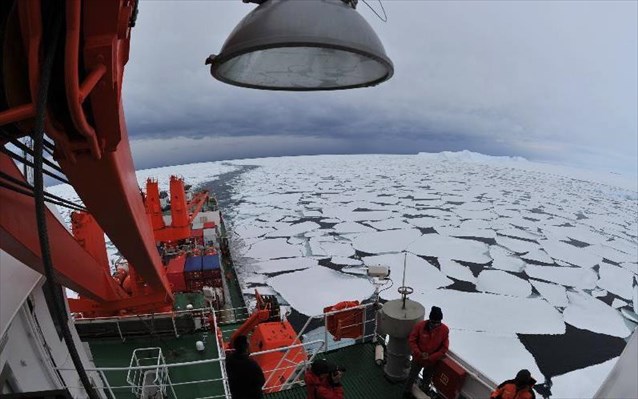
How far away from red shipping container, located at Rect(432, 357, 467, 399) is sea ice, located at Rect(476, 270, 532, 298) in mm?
8833

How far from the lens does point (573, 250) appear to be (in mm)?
16328

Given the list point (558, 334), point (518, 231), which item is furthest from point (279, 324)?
point (518, 231)

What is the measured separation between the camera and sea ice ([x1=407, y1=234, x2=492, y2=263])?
49.2 feet

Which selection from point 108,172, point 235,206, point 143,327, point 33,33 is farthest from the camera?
point 235,206

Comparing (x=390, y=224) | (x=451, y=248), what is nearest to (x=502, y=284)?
(x=451, y=248)

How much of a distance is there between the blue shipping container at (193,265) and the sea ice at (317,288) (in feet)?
8.58

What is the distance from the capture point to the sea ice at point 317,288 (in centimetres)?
1083

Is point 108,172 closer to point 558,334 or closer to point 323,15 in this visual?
point 323,15

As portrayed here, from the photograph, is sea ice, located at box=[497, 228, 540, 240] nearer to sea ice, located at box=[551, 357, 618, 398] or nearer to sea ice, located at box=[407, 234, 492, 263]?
sea ice, located at box=[407, 234, 492, 263]

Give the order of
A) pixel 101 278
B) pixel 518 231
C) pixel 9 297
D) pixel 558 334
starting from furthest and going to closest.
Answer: pixel 518 231, pixel 558 334, pixel 101 278, pixel 9 297

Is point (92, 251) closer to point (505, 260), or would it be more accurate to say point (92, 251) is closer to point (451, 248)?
point (451, 248)

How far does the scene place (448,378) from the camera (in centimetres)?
377

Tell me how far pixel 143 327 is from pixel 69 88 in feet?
20.5

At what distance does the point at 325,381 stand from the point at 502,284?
37.2 feet
